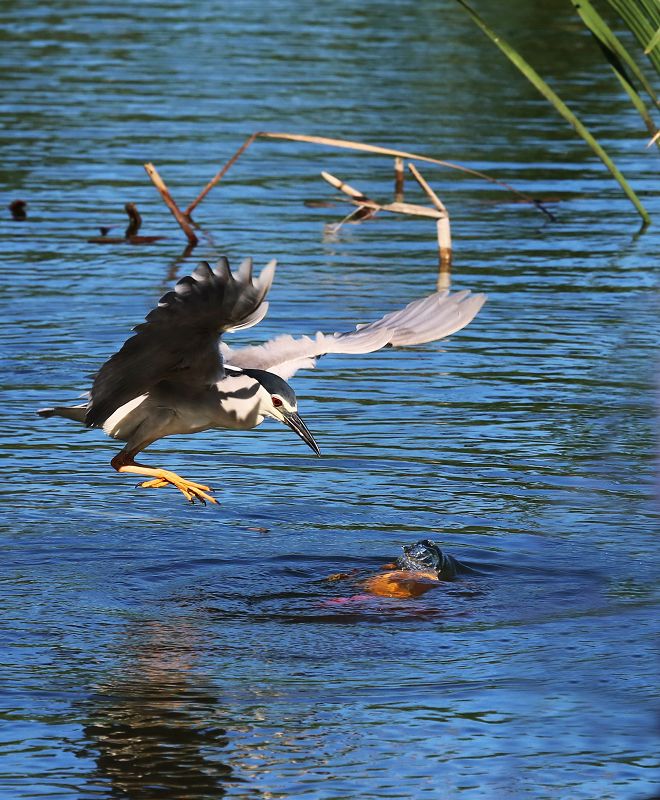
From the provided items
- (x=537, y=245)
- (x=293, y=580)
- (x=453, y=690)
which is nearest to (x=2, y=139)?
(x=537, y=245)

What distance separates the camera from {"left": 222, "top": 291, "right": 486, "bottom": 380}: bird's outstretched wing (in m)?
7.92

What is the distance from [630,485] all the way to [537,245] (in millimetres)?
7245

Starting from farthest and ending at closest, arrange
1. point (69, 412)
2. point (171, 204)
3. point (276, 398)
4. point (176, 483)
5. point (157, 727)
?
point (171, 204) → point (69, 412) → point (176, 483) → point (276, 398) → point (157, 727)

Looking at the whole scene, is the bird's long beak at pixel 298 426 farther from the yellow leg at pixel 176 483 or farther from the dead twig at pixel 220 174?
the dead twig at pixel 220 174

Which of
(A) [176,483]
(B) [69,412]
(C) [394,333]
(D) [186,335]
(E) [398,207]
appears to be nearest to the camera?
(D) [186,335]

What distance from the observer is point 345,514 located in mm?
8891

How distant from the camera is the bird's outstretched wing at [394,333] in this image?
792 centimetres

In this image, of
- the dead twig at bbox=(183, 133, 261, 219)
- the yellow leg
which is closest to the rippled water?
the yellow leg

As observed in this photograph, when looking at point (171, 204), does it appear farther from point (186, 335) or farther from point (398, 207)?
point (186, 335)

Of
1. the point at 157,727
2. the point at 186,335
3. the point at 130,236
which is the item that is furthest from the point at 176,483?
the point at 130,236

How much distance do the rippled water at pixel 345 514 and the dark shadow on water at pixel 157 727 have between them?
0.01 m

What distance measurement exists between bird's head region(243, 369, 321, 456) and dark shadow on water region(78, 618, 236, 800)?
1.09m

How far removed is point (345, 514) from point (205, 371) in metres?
1.54

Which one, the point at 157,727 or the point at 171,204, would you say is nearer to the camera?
the point at 157,727
